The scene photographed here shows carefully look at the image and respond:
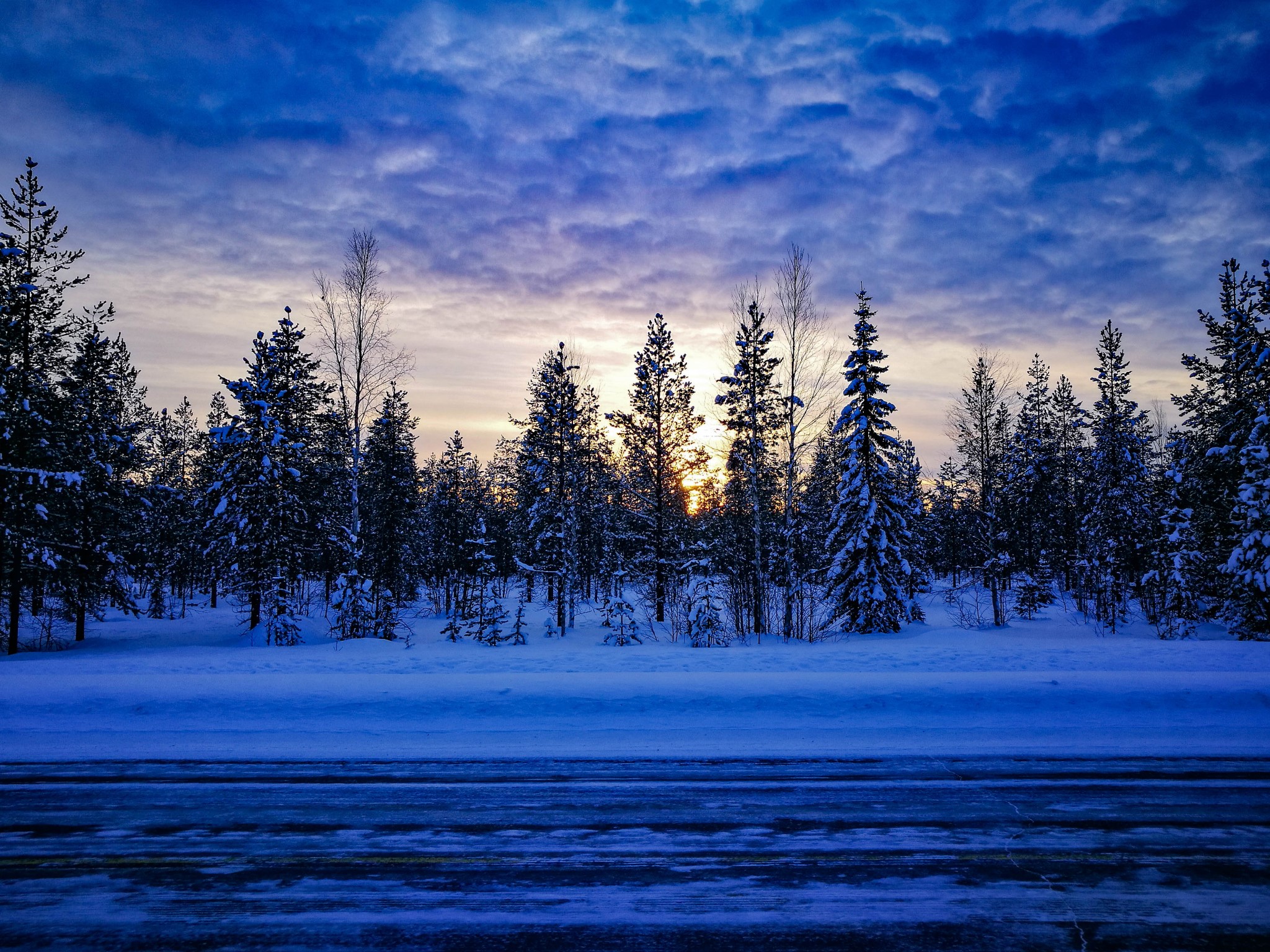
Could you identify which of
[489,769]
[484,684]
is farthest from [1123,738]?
[484,684]

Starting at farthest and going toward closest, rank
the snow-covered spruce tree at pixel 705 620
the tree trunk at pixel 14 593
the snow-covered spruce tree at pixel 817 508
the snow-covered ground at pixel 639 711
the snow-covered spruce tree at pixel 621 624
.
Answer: the snow-covered spruce tree at pixel 817 508 → the snow-covered spruce tree at pixel 621 624 → the snow-covered spruce tree at pixel 705 620 → the tree trunk at pixel 14 593 → the snow-covered ground at pixel 639 711

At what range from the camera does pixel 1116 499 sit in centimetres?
3216

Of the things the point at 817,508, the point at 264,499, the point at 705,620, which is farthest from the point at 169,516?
the point at 817,508

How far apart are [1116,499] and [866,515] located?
63.1ft

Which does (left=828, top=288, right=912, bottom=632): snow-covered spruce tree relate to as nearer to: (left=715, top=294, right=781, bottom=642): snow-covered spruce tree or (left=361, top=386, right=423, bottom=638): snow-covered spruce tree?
(left=715, top=294, right=781, bottom=642): snow-covered spruce tree

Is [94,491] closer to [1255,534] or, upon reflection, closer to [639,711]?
[639,711]

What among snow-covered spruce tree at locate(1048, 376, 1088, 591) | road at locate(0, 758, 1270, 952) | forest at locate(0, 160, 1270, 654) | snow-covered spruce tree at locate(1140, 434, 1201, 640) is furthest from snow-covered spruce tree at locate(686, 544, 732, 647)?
snow-covered spruce tree at locate(1048, 376, 1088, 591)

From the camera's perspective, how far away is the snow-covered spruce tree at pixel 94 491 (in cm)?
2258

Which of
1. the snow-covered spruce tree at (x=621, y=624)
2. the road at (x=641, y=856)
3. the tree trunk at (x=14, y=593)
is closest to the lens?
the road at (x=641, y=856)

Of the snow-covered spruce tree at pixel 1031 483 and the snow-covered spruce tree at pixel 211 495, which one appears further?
the snow-covered spruce tree at pixel 1031 483

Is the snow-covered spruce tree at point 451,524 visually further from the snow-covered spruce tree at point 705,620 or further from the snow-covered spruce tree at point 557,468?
the snow-covered spruce tree at point 705,620

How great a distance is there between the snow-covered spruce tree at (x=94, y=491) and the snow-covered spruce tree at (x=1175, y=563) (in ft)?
134

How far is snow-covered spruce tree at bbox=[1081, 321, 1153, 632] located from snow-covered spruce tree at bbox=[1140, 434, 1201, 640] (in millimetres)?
2046

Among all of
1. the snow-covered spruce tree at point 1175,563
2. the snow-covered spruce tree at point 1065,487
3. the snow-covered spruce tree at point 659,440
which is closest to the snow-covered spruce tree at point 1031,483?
the snow-covered spruce tree at point 1065,487
